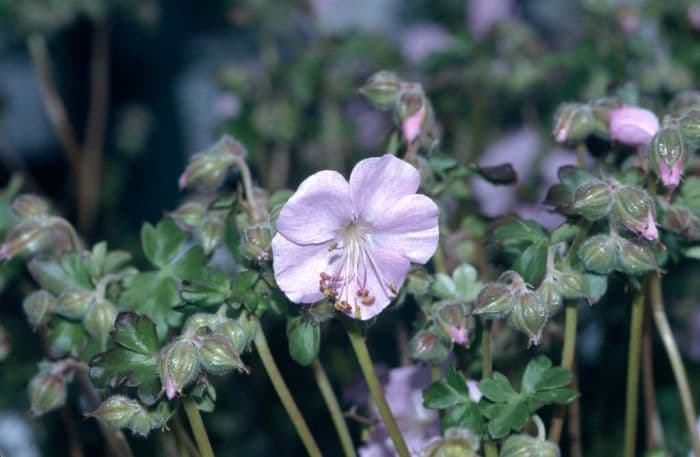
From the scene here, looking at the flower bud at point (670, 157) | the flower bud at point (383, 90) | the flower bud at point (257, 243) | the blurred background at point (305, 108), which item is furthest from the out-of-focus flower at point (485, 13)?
the flower bud at point (257, 243)

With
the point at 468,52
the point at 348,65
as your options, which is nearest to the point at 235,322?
the point at 468,52

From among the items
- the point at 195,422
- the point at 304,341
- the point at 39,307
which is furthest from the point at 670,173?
the point at 39,307

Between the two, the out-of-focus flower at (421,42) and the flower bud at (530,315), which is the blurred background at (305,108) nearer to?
the out-of-focus flower at (421,42)

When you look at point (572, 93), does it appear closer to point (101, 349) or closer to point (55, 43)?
point (101, 349)

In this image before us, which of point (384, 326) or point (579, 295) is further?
point (384, 326)

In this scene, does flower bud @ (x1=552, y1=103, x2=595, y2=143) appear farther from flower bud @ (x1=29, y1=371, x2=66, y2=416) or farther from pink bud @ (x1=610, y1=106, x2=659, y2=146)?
flower bud @ (x1=29, y1=371, x2=66, y2=416)

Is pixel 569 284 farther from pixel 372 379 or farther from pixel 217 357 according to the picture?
pixel 217 357
